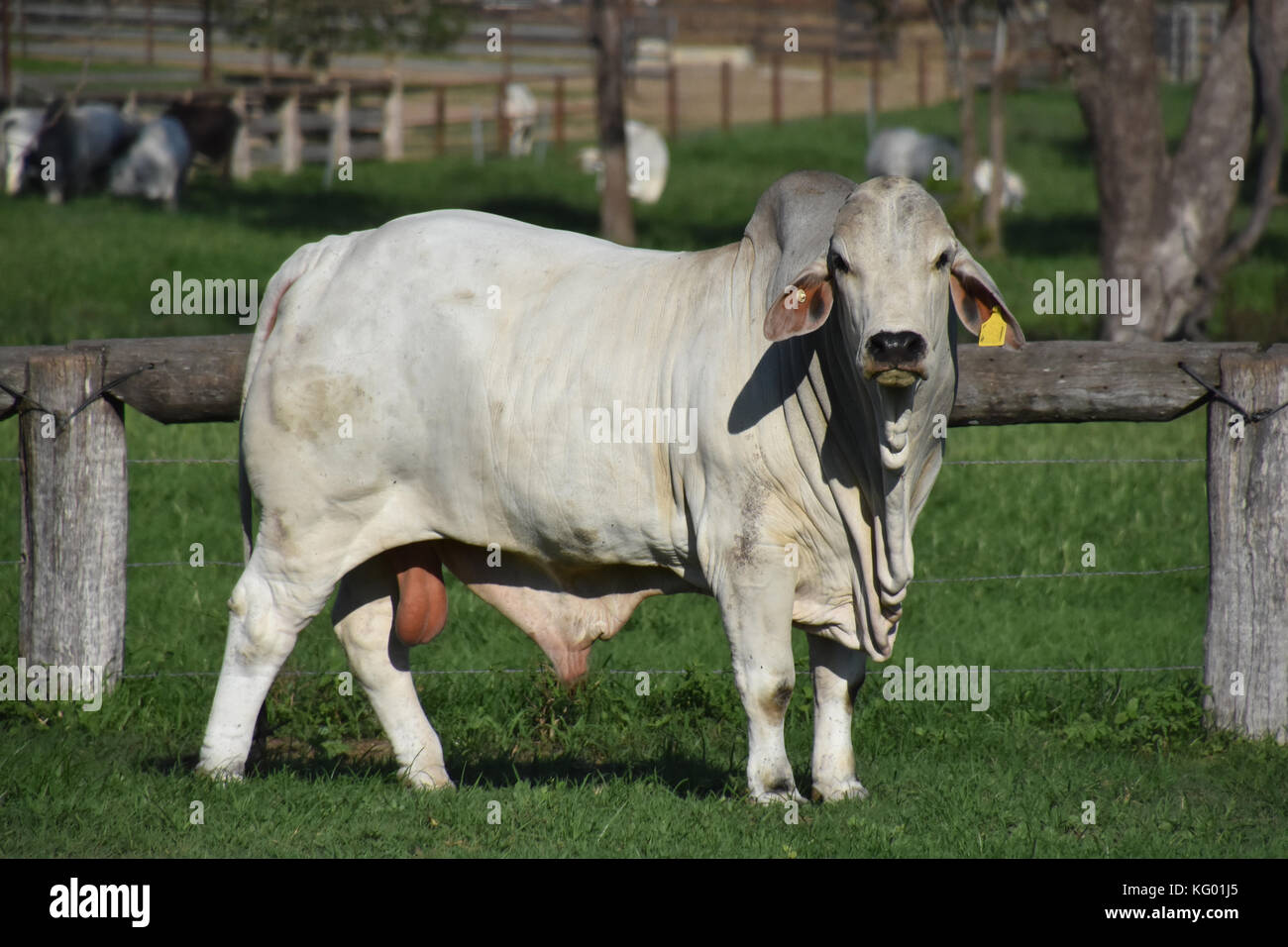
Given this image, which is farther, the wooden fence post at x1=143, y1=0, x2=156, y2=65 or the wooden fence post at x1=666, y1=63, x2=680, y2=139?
the wooden fence post at x1=143, y1=0, x2=156, y2=65

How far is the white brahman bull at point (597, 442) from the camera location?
188 inches

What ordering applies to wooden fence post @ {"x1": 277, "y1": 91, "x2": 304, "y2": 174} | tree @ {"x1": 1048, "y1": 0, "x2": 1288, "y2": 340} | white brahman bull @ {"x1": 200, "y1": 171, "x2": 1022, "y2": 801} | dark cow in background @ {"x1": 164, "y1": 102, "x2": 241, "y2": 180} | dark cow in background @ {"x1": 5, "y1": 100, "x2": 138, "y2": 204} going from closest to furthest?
white brahman bull @ {"x1": 200, "y1": 171, "x2": 1022, "y2": 801}, tree @ {"x1": 1048, "y1": 0, "x2": 1288, "y2": 340}, dark cow in background @ {"x1": 5, "y1": 100, "x2": 138, "y2": 204}, dark cow in background @ {"x1": 164, "y1": 102, "x2": 241, "y2": 180}, wooden fence post @ {"x1": 277, "y1": 91, "x2": 304, "y2": 174}

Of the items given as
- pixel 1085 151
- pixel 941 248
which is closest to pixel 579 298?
pixel 941 248

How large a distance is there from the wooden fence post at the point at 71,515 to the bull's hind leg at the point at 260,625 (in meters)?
0.96

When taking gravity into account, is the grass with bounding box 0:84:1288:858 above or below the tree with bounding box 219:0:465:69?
below

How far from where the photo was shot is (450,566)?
5.52 meters

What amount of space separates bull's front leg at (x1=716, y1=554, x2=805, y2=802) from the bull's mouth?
788mm

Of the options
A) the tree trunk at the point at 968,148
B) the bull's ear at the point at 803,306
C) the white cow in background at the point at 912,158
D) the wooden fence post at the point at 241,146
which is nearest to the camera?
the bull's ear at the point at 803,306

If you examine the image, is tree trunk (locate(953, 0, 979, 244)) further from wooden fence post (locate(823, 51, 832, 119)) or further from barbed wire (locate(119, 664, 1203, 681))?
wooden fence post (locate(823, 51, 832, 119))

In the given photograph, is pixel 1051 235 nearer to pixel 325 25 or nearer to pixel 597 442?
pixel 325 25

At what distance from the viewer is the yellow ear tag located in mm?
4828

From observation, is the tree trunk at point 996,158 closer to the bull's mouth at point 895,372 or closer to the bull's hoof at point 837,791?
the bull's hoof at point 837,791

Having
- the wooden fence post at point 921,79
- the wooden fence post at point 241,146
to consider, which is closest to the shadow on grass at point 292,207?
the wooden fence post at point 241,146

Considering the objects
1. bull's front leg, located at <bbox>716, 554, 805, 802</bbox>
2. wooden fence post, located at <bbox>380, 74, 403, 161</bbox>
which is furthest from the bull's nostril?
wooden fence post, located at <bbox>380, 74, 403, 161</bbox>
